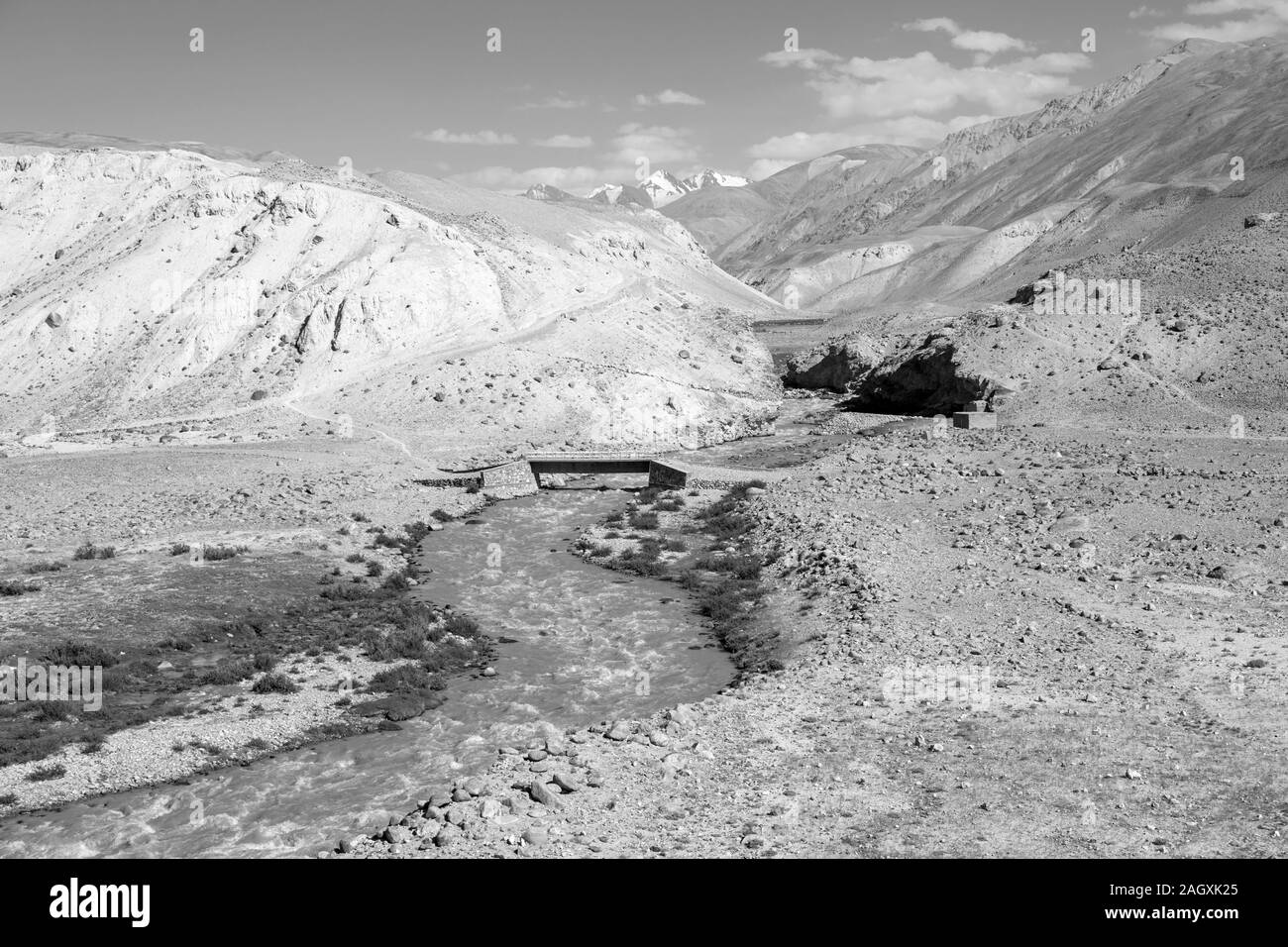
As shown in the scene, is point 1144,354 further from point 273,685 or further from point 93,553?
point 93,553

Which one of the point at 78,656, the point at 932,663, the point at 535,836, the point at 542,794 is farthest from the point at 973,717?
the point at 78,656

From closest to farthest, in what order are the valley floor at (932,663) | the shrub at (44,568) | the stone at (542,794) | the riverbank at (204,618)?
the valley floor at (932,663) < the stone at (542,794) < the riverbank at (204,618) < the shrub at (44,568)

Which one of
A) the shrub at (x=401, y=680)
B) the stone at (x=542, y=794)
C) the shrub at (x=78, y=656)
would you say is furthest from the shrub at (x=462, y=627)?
the stone at (x=542, y=794)

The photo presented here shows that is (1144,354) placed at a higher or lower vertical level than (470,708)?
higher

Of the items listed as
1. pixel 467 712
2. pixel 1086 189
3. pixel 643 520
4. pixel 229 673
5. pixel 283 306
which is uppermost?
pixel 1086 189

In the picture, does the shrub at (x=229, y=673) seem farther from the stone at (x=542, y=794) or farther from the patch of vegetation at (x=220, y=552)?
the stone at (x=542, y=794)

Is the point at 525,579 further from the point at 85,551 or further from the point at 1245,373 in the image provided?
the point at 1245,373
